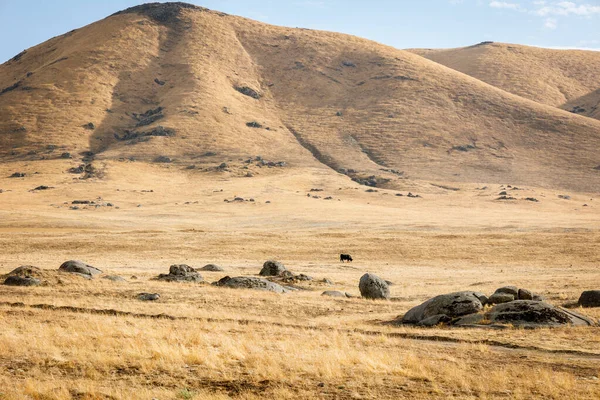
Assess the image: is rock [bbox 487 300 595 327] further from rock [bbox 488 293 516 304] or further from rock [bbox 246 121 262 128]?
rock [bbox 246 121 262 128]

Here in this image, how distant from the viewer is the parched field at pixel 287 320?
1359cm

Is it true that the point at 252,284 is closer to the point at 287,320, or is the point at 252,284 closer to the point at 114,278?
the point at 114,278

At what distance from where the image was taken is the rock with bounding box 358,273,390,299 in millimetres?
33188

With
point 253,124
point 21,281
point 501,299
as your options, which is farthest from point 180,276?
point 253,124

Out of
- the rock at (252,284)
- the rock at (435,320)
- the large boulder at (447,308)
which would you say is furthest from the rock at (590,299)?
the rock at (252,284)

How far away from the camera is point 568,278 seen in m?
42.9

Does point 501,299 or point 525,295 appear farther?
point 525,295

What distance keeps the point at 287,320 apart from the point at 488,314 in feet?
26.2

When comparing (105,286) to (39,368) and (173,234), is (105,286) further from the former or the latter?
(173,234)

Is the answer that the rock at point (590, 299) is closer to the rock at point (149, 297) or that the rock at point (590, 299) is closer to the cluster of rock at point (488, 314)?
the cluster of rock at point (488, 314)

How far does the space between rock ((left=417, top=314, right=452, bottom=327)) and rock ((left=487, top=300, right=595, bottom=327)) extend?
64.7 inches

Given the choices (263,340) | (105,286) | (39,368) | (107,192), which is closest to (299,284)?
(105,286)

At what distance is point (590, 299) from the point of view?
2842cm

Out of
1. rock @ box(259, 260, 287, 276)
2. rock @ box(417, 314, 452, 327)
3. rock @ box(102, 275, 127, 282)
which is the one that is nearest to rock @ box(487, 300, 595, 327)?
rock @ box(417, 314, 452, 327)
